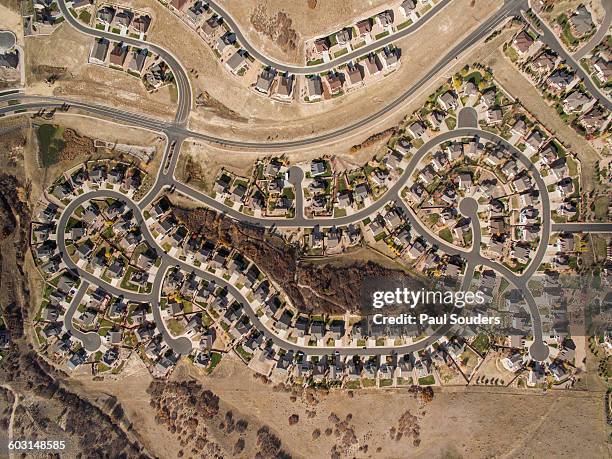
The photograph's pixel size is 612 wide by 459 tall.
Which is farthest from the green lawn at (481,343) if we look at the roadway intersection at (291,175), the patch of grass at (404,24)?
the patch of grass at (404,24)

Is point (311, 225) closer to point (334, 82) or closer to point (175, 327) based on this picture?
point (334, 82)

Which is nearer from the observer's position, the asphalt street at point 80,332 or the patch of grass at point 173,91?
the patch of grass at point 173,91

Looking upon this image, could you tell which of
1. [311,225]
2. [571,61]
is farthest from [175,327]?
[571,61]

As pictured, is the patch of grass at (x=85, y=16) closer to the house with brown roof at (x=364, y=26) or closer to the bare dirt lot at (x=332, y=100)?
the bare dirt lot at (x=332, y=100)

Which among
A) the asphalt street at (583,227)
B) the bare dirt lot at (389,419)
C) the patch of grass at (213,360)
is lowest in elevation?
the bare dirt lot at (389,419)

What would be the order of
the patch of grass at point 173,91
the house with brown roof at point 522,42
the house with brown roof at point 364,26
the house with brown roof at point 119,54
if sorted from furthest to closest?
the patch of grass at point 173,91, the house with brown roof at point 119,54, the house with brown roof at point 364,26, the house with brown roof at point 522,42

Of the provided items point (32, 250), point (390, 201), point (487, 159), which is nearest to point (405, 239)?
point (390, 201)

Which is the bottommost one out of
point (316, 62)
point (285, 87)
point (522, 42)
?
point (285, 87)

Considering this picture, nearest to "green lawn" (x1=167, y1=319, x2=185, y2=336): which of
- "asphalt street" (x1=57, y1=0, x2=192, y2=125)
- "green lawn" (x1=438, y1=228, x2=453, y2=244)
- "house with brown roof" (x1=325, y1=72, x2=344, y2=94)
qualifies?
"asphalt street" (x1=57, y1=0, x2=192, y2=125)
